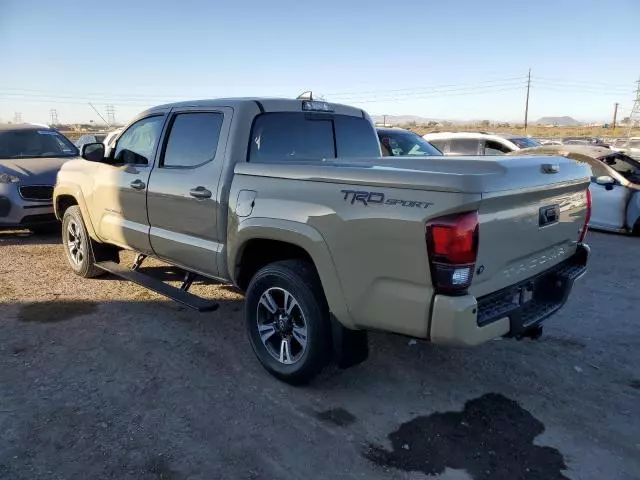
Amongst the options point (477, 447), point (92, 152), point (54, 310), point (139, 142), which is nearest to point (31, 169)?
point (92, 152)

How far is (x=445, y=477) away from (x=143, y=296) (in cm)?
392

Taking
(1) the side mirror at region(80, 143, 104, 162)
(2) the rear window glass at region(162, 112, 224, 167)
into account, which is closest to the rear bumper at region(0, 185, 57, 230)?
(1) the side mirror at region(80, 143, 104, 162)

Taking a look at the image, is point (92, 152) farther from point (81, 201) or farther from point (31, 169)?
point (31, 169)

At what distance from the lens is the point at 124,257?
730 centimetres

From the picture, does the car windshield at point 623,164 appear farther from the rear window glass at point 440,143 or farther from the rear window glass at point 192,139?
the rear window glass at point 192,139

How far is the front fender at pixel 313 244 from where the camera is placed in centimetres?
309

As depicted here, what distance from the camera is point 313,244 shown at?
124 inches

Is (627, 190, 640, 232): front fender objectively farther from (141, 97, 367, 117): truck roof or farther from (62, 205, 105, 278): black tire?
(62, 205, 105, 278): black tire

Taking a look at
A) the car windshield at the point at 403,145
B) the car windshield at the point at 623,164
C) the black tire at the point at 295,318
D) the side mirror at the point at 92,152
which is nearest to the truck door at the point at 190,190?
the black tire at the point at 295,318

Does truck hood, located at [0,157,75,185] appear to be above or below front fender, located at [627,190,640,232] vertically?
above

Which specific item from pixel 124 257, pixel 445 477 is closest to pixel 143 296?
pixel 124 257

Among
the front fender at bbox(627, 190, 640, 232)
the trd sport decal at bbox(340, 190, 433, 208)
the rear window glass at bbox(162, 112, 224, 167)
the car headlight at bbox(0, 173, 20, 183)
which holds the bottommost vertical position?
the front fender at bbox(627, 190, 640, 232)

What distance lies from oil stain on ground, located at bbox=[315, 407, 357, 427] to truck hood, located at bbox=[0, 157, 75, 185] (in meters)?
6.76

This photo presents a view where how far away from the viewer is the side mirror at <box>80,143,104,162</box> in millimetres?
5074
